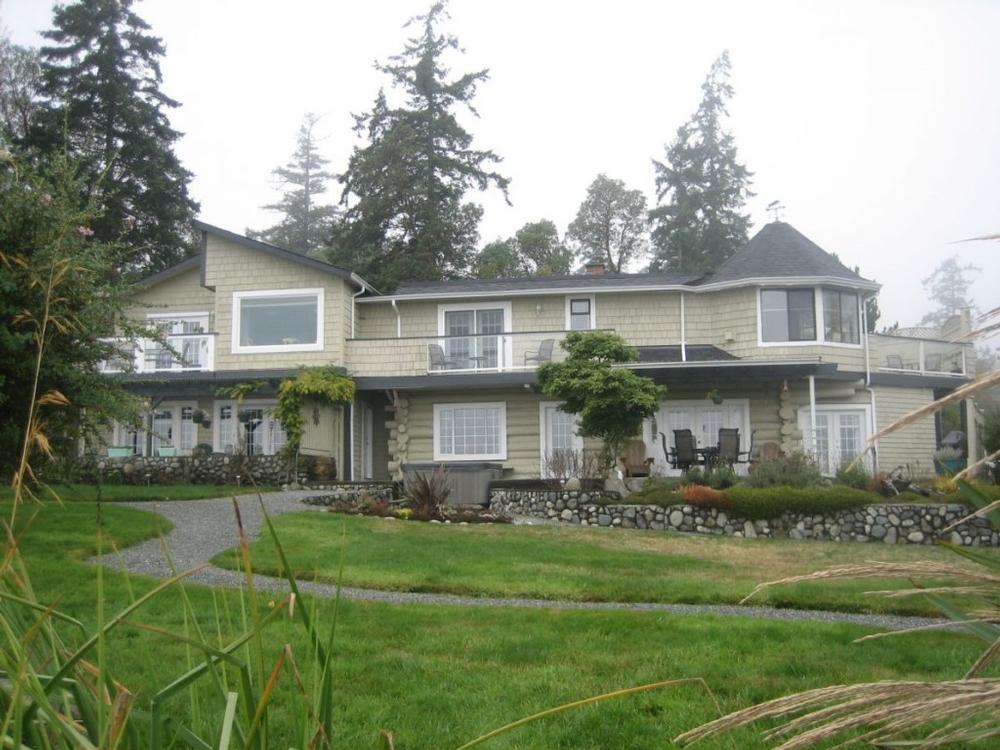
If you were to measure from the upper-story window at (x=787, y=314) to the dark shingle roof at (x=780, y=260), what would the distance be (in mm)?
505

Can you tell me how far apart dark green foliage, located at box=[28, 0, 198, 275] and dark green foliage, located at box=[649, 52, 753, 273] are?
78.7ft

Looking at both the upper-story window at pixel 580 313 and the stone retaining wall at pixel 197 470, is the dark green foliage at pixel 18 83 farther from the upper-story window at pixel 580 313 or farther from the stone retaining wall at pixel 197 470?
the upper-story window at pixel 580 313

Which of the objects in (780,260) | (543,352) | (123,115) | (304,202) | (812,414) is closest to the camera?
(812,414)

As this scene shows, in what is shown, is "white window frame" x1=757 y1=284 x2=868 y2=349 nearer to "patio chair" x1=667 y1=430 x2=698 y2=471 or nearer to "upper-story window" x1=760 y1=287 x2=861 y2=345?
"upper-story window" x1=760 y1=287 x2=861 y2=345

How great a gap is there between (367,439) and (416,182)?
62.2 feet

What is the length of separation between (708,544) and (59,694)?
12.5 m

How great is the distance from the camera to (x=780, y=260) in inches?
912

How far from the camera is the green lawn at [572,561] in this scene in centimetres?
844

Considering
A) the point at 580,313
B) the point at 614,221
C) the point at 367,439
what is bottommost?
the point at 367,439

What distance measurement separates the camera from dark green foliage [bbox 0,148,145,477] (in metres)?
8.92

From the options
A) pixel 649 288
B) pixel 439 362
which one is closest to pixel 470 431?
pixel 439 362

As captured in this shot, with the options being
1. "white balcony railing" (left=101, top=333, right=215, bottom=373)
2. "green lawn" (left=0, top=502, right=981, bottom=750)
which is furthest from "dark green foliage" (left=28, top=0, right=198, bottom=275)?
"green lawn" (left=0, top=502, right=981, bottom=750)

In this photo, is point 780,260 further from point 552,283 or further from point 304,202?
point 304,202

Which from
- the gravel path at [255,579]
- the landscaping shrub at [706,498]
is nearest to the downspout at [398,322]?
the gravel path at [255,579]
